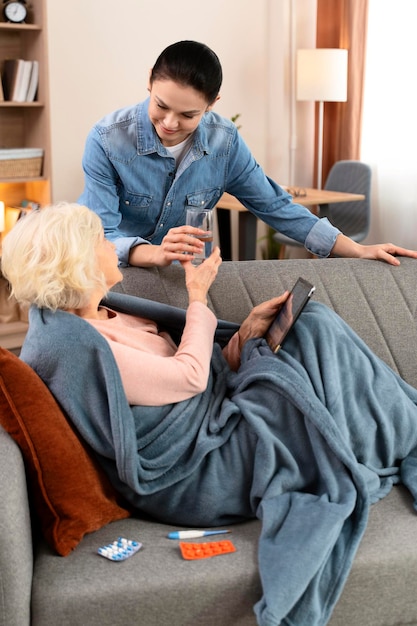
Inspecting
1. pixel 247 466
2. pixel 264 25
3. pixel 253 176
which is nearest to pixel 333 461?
pixel 247 466

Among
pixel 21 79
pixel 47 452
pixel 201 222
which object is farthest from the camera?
pixel 21 79

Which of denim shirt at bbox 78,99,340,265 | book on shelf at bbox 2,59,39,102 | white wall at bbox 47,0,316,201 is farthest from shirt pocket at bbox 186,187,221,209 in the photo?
white wall at bbox 47,0,316,201

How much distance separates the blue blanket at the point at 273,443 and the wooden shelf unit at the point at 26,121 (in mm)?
2632

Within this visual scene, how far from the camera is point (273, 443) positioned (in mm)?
1855

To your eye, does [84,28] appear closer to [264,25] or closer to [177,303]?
[264,25]

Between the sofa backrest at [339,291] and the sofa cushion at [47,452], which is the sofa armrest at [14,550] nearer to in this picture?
the sofa cushion at [47,452]

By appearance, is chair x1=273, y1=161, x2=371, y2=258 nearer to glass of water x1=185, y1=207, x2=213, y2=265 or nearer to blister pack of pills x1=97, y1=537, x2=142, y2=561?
glass of water x1=185, y1=207, x2=213, y2=265

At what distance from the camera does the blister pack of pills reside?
1.67 metres

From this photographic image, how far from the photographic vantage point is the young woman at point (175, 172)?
2232mm

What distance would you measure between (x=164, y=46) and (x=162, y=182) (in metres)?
2.92

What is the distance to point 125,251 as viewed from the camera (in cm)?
235

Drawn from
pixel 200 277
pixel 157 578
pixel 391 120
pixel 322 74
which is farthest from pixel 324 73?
pixel 157 578

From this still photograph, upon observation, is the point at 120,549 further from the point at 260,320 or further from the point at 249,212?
the point at 249,212

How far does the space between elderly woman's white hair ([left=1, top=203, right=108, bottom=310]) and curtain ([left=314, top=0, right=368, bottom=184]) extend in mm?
3800
